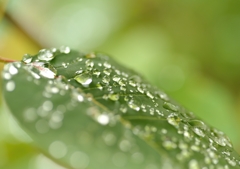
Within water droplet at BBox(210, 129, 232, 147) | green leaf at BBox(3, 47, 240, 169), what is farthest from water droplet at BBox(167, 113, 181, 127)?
water droplet at BBox(210, 129, 232, 147)

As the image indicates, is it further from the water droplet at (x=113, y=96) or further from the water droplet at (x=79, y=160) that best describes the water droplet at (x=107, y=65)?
the water droplet at (x=79, y=160)

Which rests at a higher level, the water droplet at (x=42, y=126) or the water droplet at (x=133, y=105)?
the water droplet at (x=133, y=105)

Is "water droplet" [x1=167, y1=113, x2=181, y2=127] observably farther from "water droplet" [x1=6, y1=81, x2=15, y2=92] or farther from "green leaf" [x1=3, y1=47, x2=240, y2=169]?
"water droplet" [x1=6, y1=81, x2=15, y2=92]

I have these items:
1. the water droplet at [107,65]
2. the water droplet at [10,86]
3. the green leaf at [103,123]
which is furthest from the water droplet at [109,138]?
the water droplet at [107,65]

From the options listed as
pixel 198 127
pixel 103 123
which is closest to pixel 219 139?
pixel 198 127

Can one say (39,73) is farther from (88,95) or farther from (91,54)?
(91,54)

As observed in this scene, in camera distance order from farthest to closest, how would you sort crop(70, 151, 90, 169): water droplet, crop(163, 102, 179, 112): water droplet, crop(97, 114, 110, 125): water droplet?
crop(163, 102, 179, 112): water droplet
crop(97, 114, 110, 125): water droplet
crop(70, 151, 90, 169): water droplet

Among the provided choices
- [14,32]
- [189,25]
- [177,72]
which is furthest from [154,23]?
[14,32]
